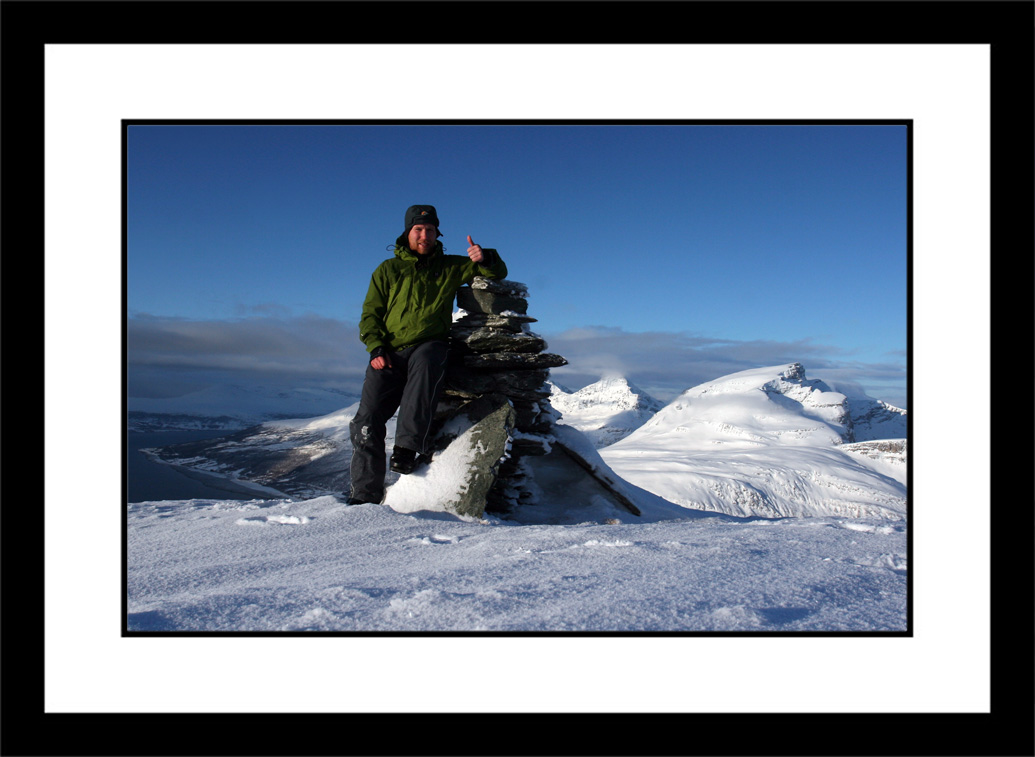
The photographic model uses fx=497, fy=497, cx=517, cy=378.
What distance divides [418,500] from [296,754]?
259 cm

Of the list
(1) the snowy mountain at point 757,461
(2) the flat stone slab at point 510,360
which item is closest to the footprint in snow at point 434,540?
(2) the flat stone slab at point 510,360

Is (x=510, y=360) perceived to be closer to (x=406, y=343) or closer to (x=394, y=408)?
(x=406, y=343)

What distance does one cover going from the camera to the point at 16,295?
8.00ft

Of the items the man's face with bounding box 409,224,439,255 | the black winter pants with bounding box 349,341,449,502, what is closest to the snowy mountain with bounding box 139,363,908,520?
the black winter pants with bounding box 349,341,449,502

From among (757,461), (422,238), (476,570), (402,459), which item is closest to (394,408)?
(402,459)

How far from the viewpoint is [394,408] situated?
4875 millimetres

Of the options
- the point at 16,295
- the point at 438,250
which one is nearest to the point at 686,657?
the point at 16,295

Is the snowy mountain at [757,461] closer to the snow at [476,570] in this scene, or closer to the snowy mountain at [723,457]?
the snowy mountain at [723,457]

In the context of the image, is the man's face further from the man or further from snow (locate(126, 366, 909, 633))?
snow (locate(126, 366, 909, 633))

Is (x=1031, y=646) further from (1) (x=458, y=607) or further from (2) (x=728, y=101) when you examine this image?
(2) (x=728, y=101)

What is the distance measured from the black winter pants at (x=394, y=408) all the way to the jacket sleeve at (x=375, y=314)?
0.20 meters

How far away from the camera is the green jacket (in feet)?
15.8

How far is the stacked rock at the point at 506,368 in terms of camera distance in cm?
557

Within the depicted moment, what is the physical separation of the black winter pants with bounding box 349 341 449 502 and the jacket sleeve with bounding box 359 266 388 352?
20cm
